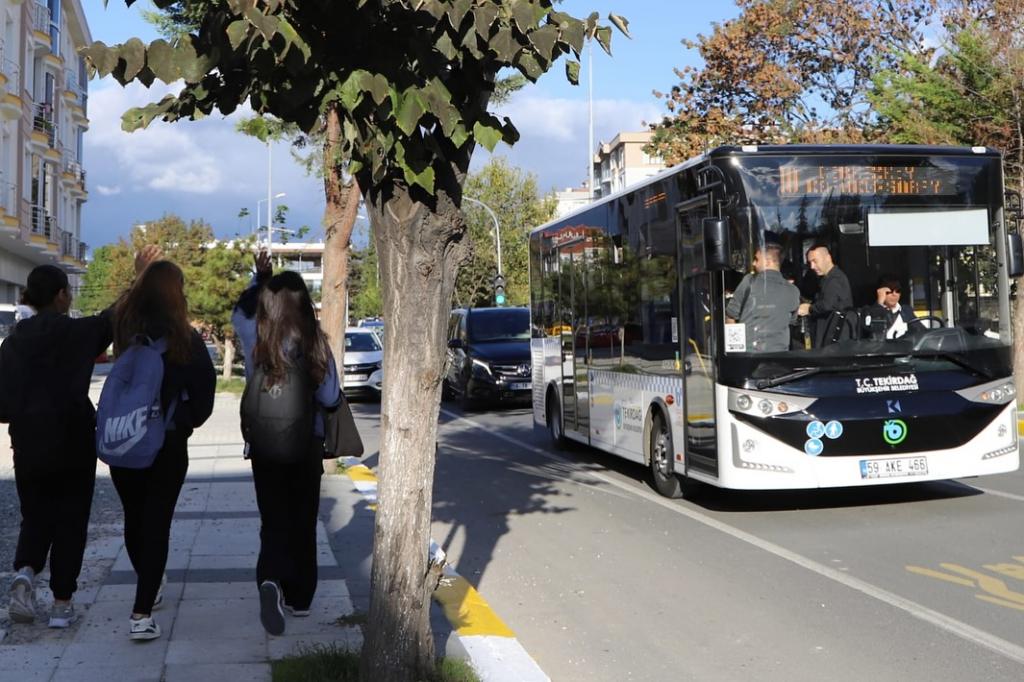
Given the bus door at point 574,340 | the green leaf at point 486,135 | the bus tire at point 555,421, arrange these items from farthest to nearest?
the bus tire at point 555,421 < the bus door at point 574,340 < the green leaf at point 486,135

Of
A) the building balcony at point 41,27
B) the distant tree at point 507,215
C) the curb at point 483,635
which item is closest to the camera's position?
the curb at point 483,635

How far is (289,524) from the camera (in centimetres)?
638

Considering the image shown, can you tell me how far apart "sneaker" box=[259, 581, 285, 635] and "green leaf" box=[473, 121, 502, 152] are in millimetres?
2615

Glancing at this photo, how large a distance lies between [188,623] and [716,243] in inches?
204

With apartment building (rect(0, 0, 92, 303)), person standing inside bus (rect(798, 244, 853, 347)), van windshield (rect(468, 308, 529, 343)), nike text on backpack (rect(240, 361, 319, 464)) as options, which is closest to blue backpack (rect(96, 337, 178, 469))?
nike text on backpack (rect(240, 361, 319, 464))

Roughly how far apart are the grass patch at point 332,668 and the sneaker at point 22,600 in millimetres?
1493

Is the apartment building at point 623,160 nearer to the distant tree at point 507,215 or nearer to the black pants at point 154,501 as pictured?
the distant tree at point 507,215

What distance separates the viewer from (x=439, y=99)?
15.1 feet

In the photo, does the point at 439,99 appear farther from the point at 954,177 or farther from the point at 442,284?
the point at 954,177

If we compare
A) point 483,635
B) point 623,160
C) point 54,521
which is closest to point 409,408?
point 483,635

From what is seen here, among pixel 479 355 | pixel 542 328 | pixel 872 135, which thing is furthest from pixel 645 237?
pixel 872 135

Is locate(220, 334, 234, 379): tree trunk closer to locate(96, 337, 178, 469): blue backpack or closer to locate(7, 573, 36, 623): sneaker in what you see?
locate(7, 573, 36, 623): sneaker

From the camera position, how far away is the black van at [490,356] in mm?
23250

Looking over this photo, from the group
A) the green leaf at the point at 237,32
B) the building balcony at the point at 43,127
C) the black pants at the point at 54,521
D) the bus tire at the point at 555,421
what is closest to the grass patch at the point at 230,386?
the bus tire at the point at 555,421
